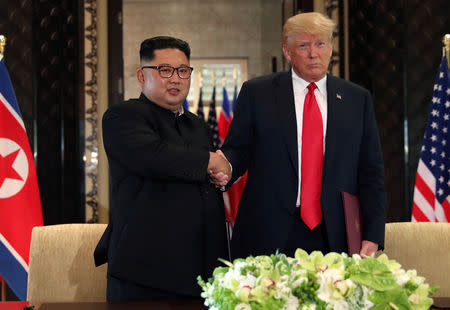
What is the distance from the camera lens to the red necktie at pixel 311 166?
2141 mm

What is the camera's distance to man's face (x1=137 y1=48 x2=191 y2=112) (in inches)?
83.1

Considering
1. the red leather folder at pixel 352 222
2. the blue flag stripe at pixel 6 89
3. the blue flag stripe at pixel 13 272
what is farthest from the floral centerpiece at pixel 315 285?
the blue flag stripe at pixel 6 89

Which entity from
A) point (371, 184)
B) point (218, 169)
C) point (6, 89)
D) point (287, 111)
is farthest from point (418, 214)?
point (6, 89)

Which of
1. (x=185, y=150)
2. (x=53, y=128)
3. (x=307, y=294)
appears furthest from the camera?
(x=53, y=128)

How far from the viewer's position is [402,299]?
1.13 meters

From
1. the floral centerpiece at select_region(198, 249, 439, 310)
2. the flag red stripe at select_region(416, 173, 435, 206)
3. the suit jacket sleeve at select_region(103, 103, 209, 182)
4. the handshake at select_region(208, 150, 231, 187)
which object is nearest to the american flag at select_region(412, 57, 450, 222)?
the flag red stripe at select_region(416, 173, 435, 206)

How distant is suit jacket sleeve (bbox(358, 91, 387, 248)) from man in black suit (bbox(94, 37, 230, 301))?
54 centimetres

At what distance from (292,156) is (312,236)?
0.31 m

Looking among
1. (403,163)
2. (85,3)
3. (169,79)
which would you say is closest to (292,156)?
(169,79)

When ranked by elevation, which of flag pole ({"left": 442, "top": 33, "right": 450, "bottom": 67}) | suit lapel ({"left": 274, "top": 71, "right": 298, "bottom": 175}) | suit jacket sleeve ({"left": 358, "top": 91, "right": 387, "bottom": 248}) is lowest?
suit jacket sleeve ({"left": 358, "top": 91, "right": 387, "bottom": 248})

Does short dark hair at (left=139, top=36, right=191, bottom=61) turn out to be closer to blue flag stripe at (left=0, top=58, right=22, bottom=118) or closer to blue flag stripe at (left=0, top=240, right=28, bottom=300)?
blue flag stripe at (left=0, top=58, right=22, bottom=118)

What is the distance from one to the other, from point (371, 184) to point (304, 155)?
0.29 m

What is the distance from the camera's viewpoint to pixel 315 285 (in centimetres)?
109

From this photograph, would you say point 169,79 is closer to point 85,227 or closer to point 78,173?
point 85,227
